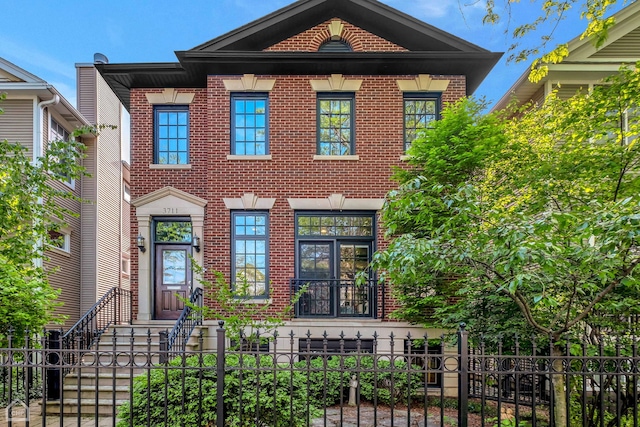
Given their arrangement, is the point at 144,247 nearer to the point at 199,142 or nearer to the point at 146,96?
the point at 199,142

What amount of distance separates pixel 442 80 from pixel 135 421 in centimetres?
903

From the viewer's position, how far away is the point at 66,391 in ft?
23.5

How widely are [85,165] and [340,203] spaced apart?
9.30 meters

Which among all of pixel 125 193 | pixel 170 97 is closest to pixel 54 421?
pixel 170 97

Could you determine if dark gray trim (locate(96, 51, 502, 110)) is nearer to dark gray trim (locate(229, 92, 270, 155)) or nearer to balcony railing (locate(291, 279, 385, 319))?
dark gray trim (locate(229, 92, 270, 155))

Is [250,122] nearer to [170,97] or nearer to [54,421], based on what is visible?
[170,97]

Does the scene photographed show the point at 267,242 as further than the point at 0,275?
Yes

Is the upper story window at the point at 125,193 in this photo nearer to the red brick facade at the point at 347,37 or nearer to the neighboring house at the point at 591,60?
the red brick facade at the point at 347,37

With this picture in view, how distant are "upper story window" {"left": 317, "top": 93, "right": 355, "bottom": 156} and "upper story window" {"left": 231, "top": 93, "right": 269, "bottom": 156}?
4.40ft

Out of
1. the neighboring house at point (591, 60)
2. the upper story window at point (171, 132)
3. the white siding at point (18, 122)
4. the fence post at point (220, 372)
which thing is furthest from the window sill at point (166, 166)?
the neighboring house at point (591, 60)

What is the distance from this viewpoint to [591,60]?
10078mm

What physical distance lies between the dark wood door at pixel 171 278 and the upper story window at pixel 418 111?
6.20 m

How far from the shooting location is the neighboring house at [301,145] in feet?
30.5

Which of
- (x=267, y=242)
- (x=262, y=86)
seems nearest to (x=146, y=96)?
(x=262, y=86)
